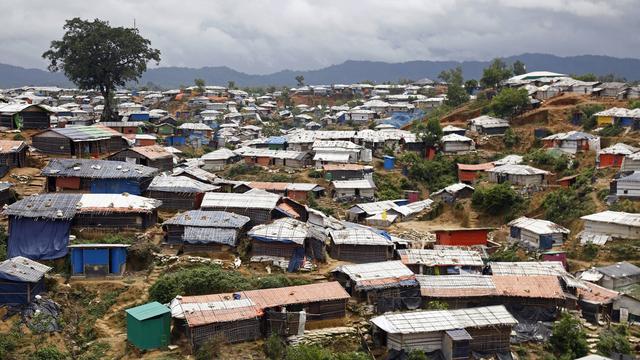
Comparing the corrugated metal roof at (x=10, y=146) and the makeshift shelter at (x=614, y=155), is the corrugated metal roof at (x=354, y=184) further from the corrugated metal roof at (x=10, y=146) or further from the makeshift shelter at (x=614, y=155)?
the corrugated metal roof at (x=10, y=146)

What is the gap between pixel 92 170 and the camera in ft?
103

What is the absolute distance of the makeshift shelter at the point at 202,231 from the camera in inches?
1067

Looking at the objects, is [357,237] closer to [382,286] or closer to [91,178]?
[382,286]

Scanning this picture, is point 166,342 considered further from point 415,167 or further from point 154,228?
point 415,167

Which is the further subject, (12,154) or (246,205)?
(12,154)

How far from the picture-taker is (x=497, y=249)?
116 feet

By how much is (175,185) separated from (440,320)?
1625cm

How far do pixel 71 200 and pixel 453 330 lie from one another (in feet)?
56.7

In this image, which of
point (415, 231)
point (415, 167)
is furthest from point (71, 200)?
point (415, 167)

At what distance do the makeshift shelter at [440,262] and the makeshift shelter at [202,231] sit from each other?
7897 mm

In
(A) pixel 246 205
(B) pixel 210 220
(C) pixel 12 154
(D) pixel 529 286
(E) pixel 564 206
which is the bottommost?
(D) pixel 529 286

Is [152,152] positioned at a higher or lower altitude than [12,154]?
lower

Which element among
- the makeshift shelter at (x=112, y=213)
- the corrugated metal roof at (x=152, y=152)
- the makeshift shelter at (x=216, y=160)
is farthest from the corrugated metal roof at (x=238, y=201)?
the makeshift shelter at (x=216, y=160)

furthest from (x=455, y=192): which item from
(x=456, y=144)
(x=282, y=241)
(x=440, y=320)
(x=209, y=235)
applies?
(x=440, y=320)
